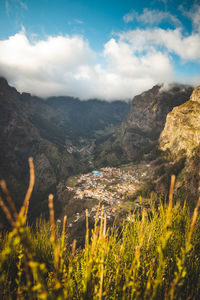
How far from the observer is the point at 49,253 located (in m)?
6.06

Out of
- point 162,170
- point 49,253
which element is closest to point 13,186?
point 162,170

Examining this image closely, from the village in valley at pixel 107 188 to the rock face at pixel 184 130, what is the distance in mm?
32763

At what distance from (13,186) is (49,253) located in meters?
167

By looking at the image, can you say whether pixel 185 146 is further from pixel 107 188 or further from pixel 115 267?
pixel 115 267

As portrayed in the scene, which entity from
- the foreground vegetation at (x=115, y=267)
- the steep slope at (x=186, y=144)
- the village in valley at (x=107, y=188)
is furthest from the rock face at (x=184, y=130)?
the foreground vegetation at (x=115, y=267)

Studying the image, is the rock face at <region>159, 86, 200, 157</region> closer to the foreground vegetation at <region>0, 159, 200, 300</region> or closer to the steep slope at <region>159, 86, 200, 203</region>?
the steep slope at <region>159, 86, 200, 203</region>

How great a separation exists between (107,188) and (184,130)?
92455 mm

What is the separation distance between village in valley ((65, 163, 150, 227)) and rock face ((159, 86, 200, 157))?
107 ft

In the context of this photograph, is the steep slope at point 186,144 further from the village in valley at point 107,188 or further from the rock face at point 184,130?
the village in valley at point 107,188

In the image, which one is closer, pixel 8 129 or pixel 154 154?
pixel 154 154

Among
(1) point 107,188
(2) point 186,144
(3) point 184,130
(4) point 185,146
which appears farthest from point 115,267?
(3) point 184,130

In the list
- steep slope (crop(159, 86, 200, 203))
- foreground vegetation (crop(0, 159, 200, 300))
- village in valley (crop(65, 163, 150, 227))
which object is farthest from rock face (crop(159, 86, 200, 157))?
foreground vegetation (crop(0, 159, 200, 300))

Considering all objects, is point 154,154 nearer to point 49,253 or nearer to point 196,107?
point 196,107

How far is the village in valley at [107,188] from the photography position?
85688mm
